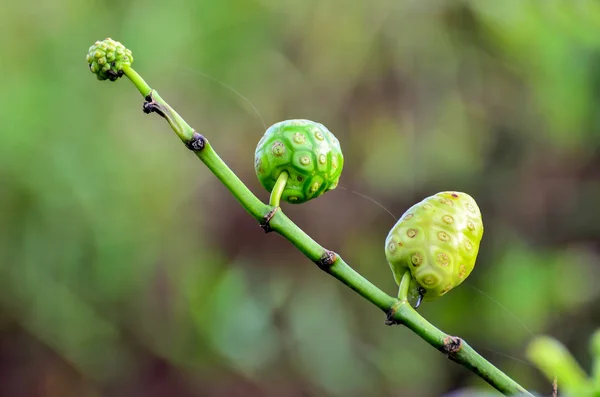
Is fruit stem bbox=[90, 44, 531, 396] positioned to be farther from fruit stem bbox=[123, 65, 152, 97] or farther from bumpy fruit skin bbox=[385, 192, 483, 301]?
bumpy fruit skin bbox=[385, 192, 483, 301]

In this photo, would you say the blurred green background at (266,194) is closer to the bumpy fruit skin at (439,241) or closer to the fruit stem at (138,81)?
the bumpy fruit skin at (439,241)

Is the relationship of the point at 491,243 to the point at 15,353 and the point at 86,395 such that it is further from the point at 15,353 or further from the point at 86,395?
the point at 15,353

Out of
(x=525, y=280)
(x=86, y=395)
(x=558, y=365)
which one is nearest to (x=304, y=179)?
(x=558, y=365)

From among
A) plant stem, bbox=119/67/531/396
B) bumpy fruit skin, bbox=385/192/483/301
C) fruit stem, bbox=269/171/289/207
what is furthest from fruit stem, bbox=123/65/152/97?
bumpy fruit skin, bbox=385/192/483/301

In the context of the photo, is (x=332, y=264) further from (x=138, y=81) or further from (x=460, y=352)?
(x=138, y=81)

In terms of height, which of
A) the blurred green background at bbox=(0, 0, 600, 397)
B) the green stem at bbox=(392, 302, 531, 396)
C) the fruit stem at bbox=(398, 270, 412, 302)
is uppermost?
the blurred green background at bbox=(0, 0, 600, 397)


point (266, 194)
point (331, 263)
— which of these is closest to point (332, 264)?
point (331, 263)
